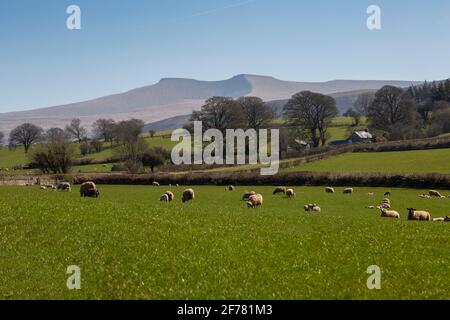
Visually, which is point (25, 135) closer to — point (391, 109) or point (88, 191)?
point (391, 109)

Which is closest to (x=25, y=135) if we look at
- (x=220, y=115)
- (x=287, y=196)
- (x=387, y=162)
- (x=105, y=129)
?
(x=105, y=129)

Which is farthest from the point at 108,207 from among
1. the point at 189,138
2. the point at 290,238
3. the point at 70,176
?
the point at 189,138

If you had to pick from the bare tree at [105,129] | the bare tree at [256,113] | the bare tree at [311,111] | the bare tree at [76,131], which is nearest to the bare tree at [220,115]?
the bare tree at [256,113]

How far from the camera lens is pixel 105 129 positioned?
169750 mm

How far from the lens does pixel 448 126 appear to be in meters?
113

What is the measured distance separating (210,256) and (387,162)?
234 ft

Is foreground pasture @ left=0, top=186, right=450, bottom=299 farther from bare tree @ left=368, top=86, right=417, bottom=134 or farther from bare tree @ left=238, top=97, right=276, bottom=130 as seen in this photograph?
bare tree @ left=368, top=86, right=417, bottom=134

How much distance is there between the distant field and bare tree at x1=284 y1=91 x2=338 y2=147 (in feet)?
80.7

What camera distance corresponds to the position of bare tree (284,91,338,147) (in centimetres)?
11900

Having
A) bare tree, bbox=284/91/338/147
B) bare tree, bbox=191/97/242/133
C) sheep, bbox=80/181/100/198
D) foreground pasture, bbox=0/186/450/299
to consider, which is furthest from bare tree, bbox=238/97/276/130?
foreground pasture, bbox=0/186/450/299

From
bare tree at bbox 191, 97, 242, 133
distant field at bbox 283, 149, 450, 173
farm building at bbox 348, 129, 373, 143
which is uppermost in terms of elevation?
bare tree at bbox 191, 97, 242, 133

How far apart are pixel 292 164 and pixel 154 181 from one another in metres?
26.3

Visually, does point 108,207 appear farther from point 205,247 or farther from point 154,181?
point 154,181

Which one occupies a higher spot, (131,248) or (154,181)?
(131,248)
